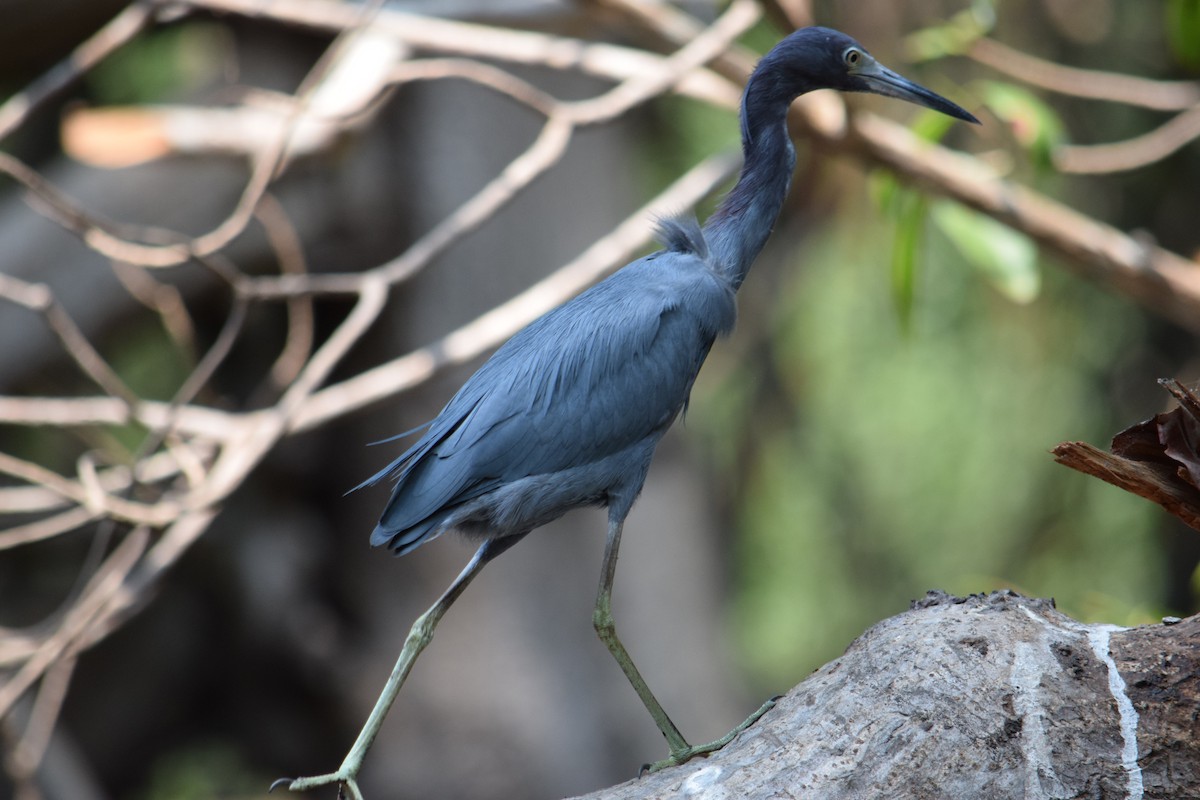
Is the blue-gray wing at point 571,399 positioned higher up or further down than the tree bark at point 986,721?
higher up

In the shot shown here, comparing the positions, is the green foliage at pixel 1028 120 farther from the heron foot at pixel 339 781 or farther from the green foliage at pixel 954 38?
the heron foot at pixel 339 781

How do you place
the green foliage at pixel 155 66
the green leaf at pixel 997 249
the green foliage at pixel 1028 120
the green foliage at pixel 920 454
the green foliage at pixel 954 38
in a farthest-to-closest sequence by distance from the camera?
the green foliage at pixel 920 454, the green foliage at pixel 155 66, the green foliage at pixel 954 38, the green leaf at pixel 997 249, the green foliage at pixel 1028 120

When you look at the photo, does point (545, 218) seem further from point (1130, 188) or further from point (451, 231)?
point (1130, 188)

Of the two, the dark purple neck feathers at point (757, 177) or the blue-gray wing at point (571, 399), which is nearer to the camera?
the blue-gray wing at point (571, 399)

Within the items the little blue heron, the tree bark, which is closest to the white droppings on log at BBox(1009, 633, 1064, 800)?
the tree bark

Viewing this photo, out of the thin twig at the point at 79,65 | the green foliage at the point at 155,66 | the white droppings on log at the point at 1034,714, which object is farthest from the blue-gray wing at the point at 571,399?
the green foliage at the point at 155,66

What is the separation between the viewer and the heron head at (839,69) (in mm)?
3203

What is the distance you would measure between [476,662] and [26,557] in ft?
9.24

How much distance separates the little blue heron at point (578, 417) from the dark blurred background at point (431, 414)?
9.03ft

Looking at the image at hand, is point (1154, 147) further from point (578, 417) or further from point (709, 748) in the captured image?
point (709, 748)

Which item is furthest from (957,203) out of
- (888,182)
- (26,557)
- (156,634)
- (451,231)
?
(26,557)

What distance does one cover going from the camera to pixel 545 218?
267 inches

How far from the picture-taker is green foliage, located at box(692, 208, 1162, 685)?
788 cm

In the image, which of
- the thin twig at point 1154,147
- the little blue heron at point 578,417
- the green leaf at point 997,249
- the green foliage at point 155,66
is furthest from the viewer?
the green foliage at point 155,66
